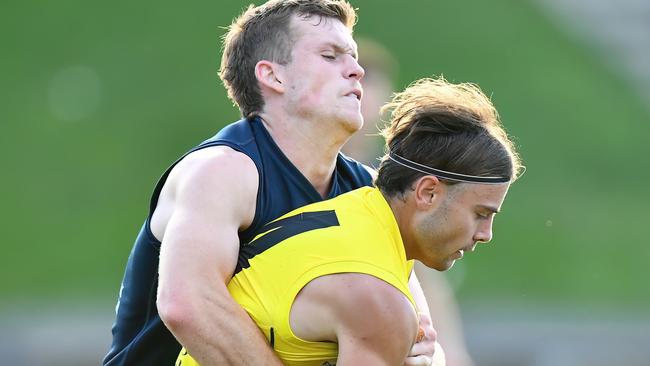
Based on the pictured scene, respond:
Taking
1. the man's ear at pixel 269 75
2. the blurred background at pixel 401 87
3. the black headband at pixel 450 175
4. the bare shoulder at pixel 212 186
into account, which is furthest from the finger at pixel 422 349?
the blurred background at pixel 401 87

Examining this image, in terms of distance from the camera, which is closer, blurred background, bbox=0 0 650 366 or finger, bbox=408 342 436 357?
finger, bbox=408 342 436 357

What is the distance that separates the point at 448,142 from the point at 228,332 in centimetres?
102

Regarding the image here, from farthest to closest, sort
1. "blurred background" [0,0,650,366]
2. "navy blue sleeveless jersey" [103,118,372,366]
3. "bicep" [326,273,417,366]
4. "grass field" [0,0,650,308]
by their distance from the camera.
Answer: "grass field" [0,0,650,308]
"blurred background" [0,0,650,366]
"navy blue sleeveless jersey" [103,118,372,366]
"bicep" [326,273,417,366]

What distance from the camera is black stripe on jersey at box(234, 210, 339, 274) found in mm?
3939

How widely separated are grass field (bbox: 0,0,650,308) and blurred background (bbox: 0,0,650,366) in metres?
0.03

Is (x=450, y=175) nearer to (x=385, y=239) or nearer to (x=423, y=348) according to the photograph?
(x=385, y=239)

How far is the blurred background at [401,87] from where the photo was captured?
40.3ft

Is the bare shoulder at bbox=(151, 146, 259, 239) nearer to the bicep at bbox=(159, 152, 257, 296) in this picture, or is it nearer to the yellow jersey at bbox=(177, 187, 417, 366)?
the bicep at bbox=(159, 152, 257, 296)

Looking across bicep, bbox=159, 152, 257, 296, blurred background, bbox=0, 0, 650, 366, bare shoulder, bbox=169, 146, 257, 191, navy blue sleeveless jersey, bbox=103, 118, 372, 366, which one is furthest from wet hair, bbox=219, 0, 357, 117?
blurred background, bbox=0, 0, 650, 366

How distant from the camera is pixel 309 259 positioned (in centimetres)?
381

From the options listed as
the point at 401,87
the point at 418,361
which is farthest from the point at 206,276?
the point at 401,87
